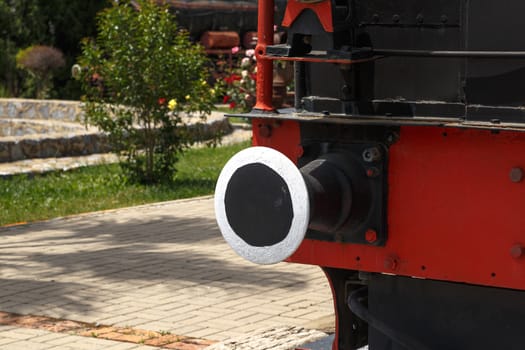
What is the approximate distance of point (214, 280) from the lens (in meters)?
7.83

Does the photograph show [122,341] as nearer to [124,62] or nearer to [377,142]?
[377,142]

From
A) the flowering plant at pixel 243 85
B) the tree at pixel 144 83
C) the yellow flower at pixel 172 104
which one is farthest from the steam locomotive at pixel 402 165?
the flowering plant at pixel 243 85

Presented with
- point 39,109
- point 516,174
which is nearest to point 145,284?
point 516,174

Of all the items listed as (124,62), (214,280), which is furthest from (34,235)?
(124,62)

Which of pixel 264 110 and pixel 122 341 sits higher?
pixel 264 110

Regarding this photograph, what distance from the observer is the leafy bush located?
25.2 m

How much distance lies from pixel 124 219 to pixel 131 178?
251 cm

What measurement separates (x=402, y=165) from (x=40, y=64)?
2226 cm

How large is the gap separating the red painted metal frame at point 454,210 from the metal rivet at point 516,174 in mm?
14

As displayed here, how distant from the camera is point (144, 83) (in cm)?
1244

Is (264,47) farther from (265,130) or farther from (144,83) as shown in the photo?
(144,83)

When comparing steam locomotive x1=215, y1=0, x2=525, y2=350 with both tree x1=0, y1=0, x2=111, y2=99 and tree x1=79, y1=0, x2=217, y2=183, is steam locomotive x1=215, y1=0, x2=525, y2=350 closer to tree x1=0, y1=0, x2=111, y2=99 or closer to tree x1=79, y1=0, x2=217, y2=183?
tree x1=79, y1=0, x2=217, y2=183

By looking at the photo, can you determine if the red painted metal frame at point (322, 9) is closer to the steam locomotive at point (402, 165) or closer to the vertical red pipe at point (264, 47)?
the steam locomotive at point (402, 165)

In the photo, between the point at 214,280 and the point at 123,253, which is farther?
the point at 123,253
